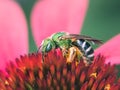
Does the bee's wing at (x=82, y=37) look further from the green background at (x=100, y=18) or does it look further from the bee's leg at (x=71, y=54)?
the green background at (x=100, y=18)

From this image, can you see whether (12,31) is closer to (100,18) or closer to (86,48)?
(100,18)

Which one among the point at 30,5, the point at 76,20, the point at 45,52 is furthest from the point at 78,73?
the point at 30,5

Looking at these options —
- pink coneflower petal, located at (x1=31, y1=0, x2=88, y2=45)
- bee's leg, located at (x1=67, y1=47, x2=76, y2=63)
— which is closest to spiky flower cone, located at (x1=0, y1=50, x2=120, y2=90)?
bee's leg, located at (x1=67, y1=47, x2=76, y2=63)

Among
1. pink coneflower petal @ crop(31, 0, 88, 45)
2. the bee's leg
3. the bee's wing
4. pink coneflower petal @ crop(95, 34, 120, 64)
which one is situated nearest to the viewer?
the bee's wing

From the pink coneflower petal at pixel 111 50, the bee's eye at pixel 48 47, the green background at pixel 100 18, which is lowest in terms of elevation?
the pink coneflower petal at pixel 111 50

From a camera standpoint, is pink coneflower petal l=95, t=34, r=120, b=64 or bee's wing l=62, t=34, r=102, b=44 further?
pink coneflower petal l=95, t=34, r=120, b=64

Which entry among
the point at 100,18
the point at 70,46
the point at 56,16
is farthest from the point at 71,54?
the point at 100,18

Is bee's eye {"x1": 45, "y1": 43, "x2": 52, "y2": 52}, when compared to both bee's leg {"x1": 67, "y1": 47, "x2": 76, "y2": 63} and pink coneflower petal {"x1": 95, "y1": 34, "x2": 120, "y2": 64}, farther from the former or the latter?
pink coneflower petal {"x1": 95, "y1": 34, "x2": 120, "y2": 64}

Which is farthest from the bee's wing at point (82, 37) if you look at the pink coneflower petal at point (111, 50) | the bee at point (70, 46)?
the pink coneflower petal at point (111, 50)

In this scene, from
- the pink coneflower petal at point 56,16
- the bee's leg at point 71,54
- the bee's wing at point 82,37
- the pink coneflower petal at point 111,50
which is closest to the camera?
the bee's wing at point 82,37
